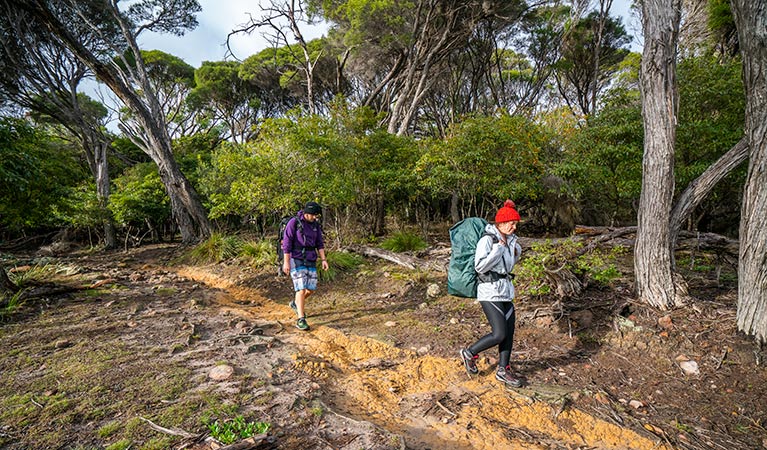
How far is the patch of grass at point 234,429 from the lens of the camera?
7.10 ft

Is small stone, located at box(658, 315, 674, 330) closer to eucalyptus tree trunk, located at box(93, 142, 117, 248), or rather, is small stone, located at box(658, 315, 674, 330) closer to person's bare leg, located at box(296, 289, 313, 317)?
person's bare leg, located at box(296, 289, 313, 317)

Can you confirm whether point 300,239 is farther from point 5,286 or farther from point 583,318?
point 5,286

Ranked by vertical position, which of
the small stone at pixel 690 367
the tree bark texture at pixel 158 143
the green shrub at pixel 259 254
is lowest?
the small stone at pixel 690 367

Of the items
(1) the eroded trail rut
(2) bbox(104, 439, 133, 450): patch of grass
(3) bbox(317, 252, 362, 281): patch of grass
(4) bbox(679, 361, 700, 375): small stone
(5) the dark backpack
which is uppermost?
(5) the dark backpack

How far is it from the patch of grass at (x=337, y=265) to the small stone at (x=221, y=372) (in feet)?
13.3

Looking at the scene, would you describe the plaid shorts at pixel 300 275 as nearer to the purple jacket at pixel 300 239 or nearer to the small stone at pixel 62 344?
the purple jacket at pixel 300 239

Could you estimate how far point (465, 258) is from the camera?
129 inches

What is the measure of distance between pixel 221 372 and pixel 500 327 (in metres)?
2.66

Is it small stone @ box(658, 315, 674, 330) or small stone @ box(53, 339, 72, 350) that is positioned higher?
small stone @ box(53, 339, 72, 350)

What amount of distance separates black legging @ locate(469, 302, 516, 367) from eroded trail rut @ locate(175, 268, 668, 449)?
1.15 ft

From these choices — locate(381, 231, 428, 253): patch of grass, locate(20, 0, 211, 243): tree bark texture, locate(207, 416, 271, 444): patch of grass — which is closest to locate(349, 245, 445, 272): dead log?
locate(381, 231, 428, 253): patch of grass

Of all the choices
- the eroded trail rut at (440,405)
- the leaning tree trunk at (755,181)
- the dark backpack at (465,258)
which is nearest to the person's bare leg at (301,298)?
the eroded trail rut at (440,405)

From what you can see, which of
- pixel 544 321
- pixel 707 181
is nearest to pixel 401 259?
pixel 544 321

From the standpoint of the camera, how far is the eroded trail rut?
2537 millimetres
